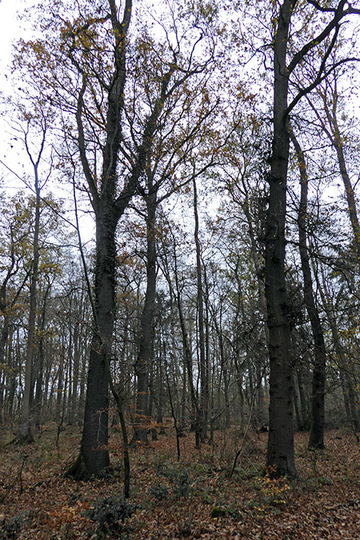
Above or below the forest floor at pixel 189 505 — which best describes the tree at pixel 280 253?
above

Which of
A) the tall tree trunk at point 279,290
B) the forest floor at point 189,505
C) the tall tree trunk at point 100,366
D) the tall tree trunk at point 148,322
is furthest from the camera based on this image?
the tall tree trunk at point 148,322

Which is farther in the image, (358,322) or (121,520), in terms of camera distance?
(358,322)

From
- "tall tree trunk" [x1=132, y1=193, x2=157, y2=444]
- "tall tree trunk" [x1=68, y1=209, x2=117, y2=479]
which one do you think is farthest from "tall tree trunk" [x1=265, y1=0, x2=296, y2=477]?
"tall tree trunk" [x1=132, y1=193, x2=157, y2=444]

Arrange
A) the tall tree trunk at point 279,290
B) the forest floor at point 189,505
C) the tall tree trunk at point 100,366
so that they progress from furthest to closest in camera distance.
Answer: the tall tree trunk at point 100,366 < the tall tree trunk at point 279,290 < the forest floor at point 189,505

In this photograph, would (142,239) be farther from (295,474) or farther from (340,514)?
(340,514)

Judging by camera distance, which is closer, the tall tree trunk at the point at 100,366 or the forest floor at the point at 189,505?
the forest floor at the point at 189,505

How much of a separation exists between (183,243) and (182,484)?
9.59 meters

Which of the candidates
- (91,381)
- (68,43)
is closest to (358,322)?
(91,381)

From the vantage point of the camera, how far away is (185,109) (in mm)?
9578

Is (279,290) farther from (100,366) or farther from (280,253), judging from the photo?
(100,366)

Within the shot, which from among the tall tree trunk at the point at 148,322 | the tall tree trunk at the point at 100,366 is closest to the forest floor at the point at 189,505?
the tall tree trunk at the point at 100,366

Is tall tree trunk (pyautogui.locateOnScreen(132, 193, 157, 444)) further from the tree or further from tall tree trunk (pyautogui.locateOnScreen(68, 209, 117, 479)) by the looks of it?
the tree

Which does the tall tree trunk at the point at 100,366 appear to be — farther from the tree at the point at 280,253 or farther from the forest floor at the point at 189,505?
the tree at the point at 280,253

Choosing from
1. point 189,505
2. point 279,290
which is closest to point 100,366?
point 189,505
